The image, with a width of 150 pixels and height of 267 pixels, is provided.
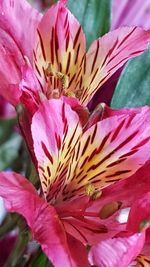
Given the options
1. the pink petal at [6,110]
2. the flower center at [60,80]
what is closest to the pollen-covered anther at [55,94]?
the flower center at [60,80]

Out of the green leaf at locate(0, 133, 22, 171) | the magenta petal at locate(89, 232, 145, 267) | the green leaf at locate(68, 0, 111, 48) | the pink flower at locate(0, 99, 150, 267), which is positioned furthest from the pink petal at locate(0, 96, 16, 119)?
the magenta petal at locate(89, 232, 145, 267)

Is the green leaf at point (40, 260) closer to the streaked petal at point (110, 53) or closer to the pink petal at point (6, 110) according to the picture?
the streaked petal at point (110, 53)

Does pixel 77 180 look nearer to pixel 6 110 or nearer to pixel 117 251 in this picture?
pixel 117 251

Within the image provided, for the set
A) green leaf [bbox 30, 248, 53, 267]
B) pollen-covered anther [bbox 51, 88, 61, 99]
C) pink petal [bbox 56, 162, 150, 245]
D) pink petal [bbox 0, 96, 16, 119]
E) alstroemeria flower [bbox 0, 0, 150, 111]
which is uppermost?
alstroemeria flower [bbox 0, 0, 150, 111]

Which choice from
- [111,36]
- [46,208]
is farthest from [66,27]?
[46,208]

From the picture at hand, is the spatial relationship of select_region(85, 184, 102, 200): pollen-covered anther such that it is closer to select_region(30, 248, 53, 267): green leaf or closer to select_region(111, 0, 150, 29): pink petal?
select_region(30, 248, 53, 267): green leaf
